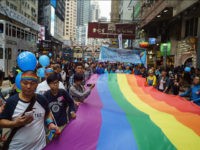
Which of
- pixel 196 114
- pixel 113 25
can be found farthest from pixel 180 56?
pixel 196 114

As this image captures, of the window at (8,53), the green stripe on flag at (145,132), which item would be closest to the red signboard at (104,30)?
the window at (8,53)

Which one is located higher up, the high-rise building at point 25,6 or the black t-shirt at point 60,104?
the high-rise building at point 25,6

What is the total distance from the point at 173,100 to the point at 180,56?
682 inches

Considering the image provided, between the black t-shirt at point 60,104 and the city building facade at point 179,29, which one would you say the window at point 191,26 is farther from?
the black t-shirt at point 60,104

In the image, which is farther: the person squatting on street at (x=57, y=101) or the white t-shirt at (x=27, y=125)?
the person squatting on street at (x=57, y=101)

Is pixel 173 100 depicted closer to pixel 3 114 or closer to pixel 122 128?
pixel 122 128

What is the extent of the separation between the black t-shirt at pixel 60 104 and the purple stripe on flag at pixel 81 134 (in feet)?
0.79

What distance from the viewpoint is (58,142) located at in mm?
3885

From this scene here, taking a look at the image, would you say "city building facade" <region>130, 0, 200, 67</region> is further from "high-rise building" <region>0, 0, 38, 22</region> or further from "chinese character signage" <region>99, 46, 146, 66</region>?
"high-rise building" <region>0, 0, 38, 22</region>

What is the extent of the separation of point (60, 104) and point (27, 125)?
4.94ft

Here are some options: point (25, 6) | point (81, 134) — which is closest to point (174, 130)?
point (81, 134)

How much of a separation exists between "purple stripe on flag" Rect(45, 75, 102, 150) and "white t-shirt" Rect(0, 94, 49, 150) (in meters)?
0.40

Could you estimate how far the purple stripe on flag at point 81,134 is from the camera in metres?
Result: 3.84

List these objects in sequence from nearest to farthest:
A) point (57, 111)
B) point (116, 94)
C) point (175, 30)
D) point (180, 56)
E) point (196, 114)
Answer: point (57, 111) → point (196, 114) → point (116, 94) → point (180, 56) → point (175, 30)
